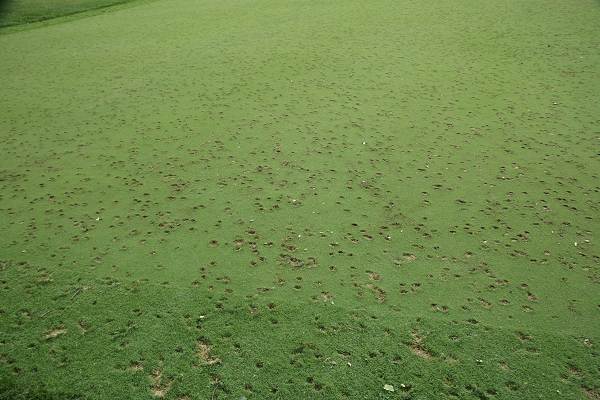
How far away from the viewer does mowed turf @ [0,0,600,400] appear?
2.51m

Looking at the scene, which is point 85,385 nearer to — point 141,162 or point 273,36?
point 141,162

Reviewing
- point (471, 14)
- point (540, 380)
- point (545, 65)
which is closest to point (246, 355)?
point (540, 380)

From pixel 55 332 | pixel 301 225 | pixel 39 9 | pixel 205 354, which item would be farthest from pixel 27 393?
pixel 39 9

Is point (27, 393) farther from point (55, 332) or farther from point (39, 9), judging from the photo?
point (39, 9)

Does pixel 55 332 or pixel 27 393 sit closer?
pixel 27 393

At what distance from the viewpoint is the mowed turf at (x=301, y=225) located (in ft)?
8.23

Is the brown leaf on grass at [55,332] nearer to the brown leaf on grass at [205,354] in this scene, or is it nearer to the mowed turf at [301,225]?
the mowed turf at [301,225]

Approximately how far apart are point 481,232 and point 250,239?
173 centimetres

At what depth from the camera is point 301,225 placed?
11.6 feet

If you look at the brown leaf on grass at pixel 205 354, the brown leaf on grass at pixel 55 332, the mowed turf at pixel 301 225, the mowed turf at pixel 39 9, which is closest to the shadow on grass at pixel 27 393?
the mowed turf at pixel 301 225

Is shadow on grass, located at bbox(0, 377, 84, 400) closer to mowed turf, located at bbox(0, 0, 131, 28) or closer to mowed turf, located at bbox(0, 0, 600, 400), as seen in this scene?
mowed turf, located at bbox(0, 0, 600, 400)

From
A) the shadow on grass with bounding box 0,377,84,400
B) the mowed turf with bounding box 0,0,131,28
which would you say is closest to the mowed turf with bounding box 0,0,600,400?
the shadow on grass with bounding box 0,377,84,400

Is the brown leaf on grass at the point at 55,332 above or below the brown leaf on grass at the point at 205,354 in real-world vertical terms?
above

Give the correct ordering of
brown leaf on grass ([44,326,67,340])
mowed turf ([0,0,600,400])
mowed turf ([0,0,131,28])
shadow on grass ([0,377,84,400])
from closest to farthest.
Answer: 1. shadow on grass ([0,377,84,400])
2. mowed turf ([0,0,600,400])
3. brown leaf on grass ([44,326,67,340])
4. mowed turf ([0,0,131,28])
